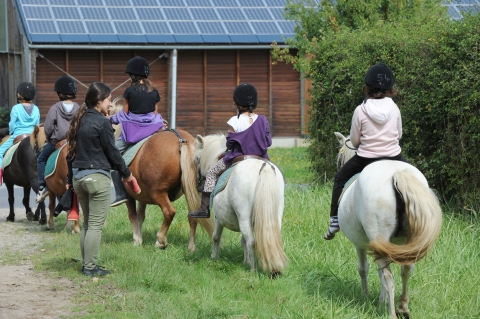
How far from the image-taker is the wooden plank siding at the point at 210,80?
85.6ft

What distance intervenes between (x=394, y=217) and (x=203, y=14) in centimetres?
2161

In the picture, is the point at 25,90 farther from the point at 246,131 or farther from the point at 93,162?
the point at 246,131

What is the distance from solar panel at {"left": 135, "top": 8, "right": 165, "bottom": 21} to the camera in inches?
1044

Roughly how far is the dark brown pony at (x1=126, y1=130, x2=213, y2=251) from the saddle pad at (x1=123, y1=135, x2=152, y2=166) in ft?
0.17

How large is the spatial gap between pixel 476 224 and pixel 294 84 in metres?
18.4

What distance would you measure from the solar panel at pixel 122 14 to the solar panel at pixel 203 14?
2080mm

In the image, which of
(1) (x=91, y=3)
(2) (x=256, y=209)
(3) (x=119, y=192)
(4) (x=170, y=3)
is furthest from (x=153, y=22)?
(2) (x=256, y=209)

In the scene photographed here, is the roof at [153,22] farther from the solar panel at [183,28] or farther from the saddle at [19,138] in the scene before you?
the saddle at [19,138]

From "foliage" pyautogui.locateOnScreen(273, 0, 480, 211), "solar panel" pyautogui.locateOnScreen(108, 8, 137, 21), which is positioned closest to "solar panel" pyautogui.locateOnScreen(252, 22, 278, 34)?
"solar panel" pyautogui.locateOnScreen(108, 8, 137, 21)

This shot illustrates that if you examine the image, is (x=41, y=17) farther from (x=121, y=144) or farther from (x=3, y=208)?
(x=121, y=144)

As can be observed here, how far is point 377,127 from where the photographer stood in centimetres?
703

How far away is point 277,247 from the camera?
780cm

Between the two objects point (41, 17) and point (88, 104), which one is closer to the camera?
point (88, 104)

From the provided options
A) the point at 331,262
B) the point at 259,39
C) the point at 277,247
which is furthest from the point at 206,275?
the point at 259,39
